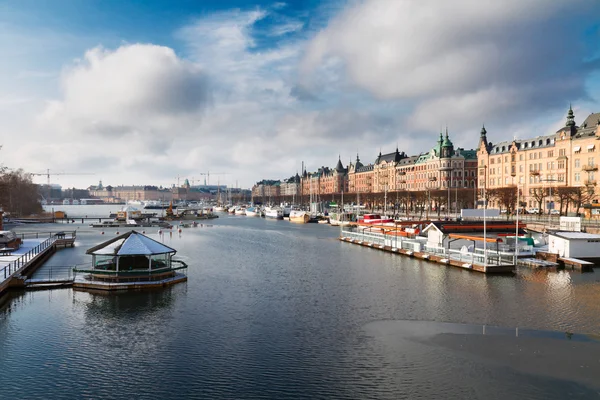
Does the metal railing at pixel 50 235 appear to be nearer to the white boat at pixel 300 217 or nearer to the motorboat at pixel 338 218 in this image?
the motorboat at pixel 338 218

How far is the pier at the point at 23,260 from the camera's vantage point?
1410 inches

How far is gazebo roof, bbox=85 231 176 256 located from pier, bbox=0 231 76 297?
5.48 meters

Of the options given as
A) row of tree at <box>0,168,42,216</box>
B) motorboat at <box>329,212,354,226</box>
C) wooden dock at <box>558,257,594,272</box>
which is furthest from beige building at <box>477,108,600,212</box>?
row of tree at <box>0,168,42,216</box>

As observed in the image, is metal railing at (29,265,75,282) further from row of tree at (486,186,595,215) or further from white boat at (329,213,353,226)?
white boat at (329,213,353,226)

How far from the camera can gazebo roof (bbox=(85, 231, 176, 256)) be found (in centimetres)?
3638

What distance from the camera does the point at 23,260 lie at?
44.8 meters

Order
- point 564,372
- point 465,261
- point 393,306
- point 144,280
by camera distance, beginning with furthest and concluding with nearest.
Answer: point 465,261 → point 144,280 → point 393,306 → point 564,372

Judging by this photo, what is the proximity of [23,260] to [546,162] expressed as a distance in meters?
112

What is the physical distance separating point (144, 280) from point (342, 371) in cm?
2108

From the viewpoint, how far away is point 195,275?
143ft

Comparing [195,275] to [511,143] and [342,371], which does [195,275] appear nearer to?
[342,371]

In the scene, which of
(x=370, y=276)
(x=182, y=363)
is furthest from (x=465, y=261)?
(x=182, y=363)

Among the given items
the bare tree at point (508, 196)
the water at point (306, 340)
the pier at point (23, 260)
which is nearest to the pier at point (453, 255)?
the water at point (306, 340)

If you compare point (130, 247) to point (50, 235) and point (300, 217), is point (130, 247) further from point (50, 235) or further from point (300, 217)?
point (300, 217)
